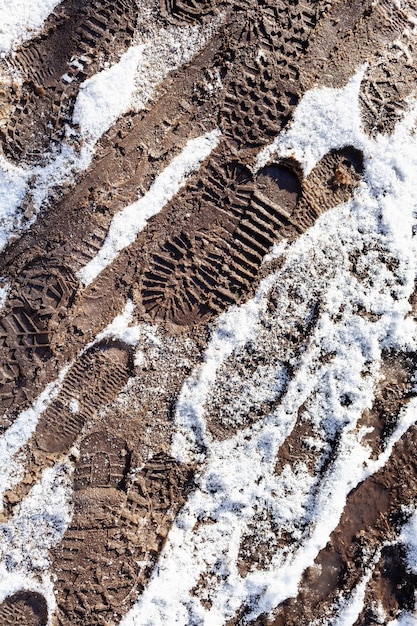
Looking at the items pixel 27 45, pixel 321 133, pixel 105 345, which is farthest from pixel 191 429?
pixel 27 45

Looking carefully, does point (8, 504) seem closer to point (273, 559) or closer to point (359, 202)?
point (273, 559)

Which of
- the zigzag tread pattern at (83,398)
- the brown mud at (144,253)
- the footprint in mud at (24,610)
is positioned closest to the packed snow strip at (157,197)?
the brown mud at (144,253)

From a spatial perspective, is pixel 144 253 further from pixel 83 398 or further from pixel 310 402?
pixel 310 402

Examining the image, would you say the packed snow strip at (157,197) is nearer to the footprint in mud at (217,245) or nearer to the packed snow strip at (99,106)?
the footprint in mud at (217,245)

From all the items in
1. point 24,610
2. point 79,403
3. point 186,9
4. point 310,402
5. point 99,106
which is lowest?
point 24,610

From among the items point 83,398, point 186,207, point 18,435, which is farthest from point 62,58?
point 18,435

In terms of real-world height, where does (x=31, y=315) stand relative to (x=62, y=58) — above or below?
below
